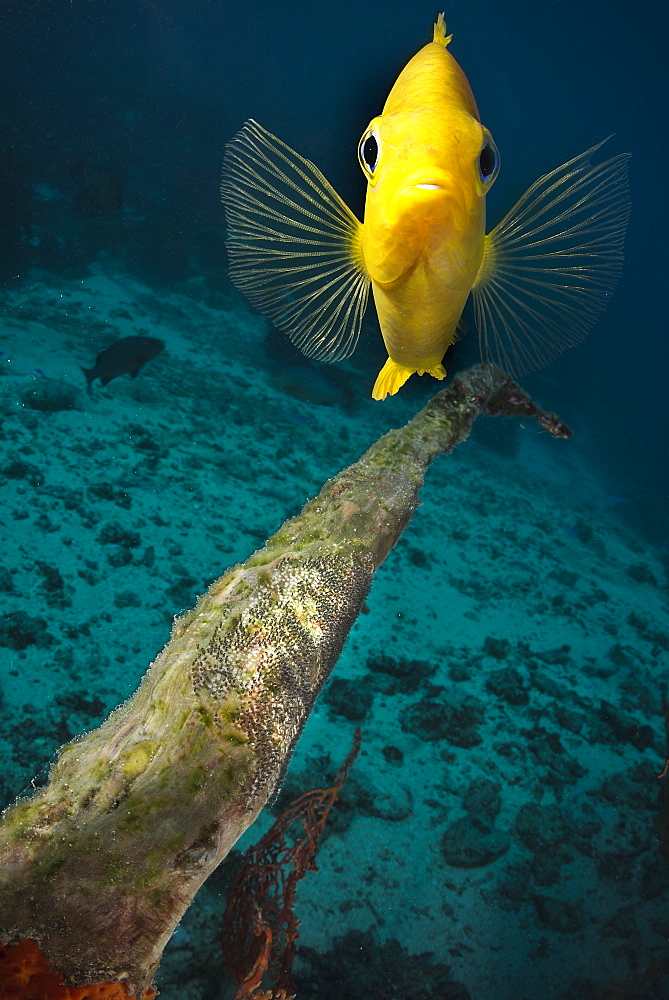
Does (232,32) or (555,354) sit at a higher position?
(232,32)

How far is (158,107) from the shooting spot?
77.9ft

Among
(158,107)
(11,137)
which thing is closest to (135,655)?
(11,137)

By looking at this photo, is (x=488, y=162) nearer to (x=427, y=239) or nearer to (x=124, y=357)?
(x=427, y=239)

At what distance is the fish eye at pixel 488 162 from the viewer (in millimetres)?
1776

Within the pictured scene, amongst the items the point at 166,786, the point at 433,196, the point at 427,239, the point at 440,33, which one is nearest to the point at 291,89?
the point at 440,33

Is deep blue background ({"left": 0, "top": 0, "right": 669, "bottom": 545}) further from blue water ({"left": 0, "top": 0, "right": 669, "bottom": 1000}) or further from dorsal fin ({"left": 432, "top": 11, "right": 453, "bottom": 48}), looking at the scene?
dorsal fin ({"left": 432, "top": 11, "right": 453, "bottom": 48})

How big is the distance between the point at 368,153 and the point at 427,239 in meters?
0.52

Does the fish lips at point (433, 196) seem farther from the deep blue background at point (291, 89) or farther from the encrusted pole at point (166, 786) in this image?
the deep blue background at point (291, 89)

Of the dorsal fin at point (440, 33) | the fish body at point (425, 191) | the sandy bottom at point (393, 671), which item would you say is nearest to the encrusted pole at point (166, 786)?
the fish body at point (425, 191)

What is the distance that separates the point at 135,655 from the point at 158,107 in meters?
28.4

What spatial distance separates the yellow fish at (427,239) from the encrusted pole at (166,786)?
4.23 feet

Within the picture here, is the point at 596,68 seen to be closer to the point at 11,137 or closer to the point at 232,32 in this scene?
the point at 232,32

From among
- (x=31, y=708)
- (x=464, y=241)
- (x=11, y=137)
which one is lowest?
(x=31, y=708)

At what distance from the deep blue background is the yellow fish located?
43.4 ft
